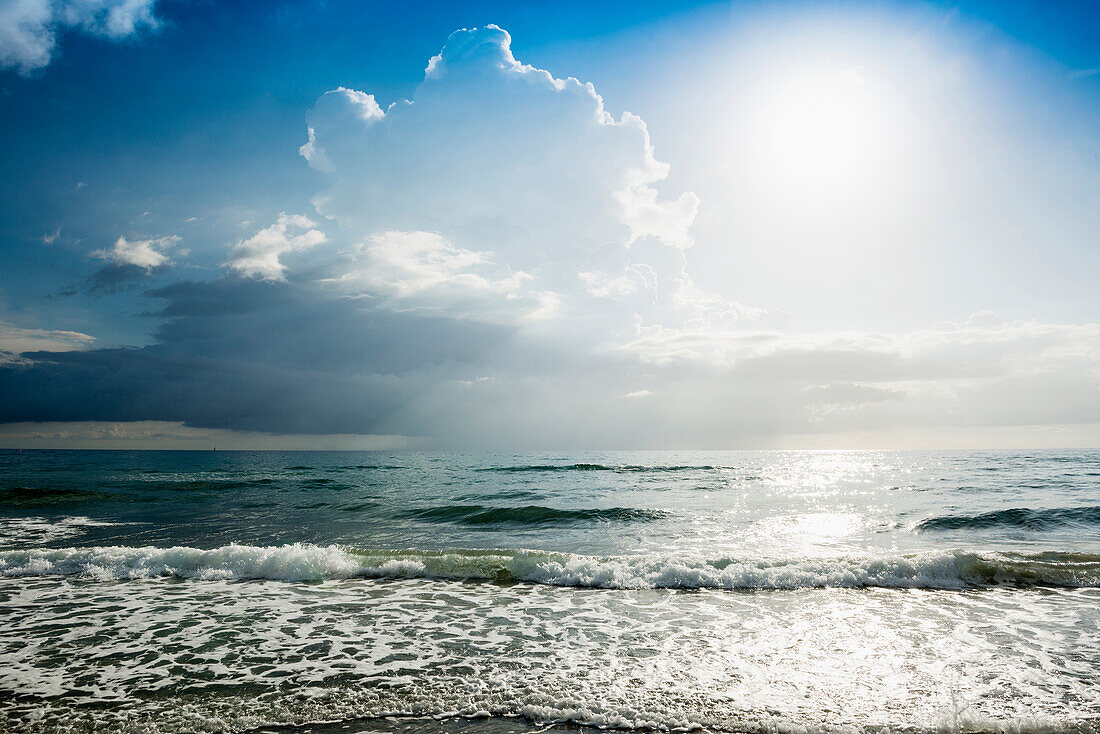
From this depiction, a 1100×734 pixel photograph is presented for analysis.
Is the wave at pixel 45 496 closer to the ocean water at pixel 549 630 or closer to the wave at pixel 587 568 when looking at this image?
the ocean water at pixel 549 630

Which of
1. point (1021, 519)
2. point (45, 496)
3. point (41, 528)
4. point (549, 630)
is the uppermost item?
point (549, 630)

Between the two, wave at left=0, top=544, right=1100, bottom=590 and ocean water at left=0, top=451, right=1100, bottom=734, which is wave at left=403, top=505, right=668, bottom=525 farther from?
wave at left=0, top=544, right=1100, bottom=590

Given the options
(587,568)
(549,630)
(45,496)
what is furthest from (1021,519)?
(45,496)

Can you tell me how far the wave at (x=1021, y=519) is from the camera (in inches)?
825

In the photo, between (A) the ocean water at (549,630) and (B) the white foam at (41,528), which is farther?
(B) the white foam at (41,528)

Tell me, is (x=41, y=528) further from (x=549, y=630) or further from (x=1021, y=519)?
(x=1021, y=519)

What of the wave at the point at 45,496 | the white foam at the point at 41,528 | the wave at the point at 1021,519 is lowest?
the wave at the point at 45,496

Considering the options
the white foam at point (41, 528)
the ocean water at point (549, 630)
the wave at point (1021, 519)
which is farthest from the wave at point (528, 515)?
the white foam at point (41, 528)

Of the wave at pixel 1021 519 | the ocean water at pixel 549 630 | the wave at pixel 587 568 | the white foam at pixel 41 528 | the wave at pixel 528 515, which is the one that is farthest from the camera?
the wave at pixel 528 515

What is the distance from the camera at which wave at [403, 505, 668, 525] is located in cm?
2319

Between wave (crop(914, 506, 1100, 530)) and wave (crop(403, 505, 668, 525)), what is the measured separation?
A: 1149 cm

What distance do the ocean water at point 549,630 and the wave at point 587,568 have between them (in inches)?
2.8

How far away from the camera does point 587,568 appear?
518 inches

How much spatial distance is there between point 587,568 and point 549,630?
3969 mm
